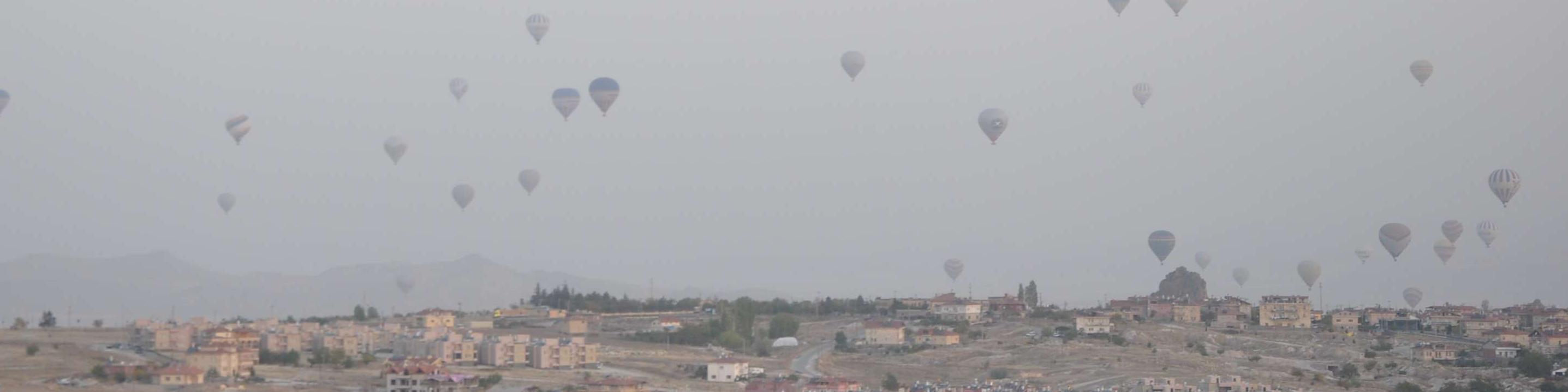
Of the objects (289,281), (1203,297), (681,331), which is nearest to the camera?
(681,331)

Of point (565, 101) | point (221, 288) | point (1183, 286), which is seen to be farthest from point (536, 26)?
point (221, 288)

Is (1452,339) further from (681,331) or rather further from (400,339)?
(400,339)

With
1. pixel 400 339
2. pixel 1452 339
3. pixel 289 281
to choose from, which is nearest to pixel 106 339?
pixel 400 339

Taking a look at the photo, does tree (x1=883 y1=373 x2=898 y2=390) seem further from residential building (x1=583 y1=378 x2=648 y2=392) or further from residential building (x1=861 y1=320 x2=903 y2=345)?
residential building (x1=861 y1=320 x2=903 y2=345)

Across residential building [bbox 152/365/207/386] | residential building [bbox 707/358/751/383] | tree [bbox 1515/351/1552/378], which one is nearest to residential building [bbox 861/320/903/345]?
residential building [bbox 707/358/751/383]

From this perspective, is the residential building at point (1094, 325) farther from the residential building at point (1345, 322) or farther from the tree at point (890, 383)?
the tree at point (890, 383)

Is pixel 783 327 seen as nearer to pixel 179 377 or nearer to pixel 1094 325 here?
pixel 1094 325
